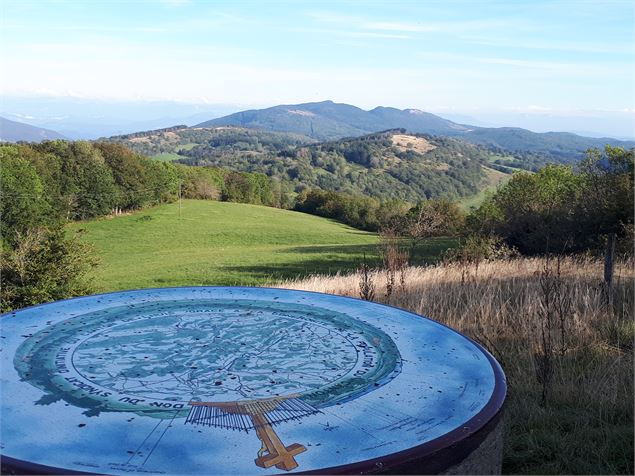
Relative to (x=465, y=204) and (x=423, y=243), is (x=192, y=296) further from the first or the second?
(x=465, y=204)

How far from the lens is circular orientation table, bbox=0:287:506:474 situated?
2.79m

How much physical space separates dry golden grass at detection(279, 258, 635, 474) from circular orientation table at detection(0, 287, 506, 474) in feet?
3.57

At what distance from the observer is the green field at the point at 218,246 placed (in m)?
27.1

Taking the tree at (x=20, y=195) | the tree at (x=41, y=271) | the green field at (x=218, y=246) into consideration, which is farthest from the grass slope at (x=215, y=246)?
the tree at (x=41, y=271)

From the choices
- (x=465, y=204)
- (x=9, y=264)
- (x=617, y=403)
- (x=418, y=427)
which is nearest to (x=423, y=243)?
(x=9, y=264)

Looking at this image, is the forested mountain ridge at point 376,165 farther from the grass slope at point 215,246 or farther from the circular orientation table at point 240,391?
the circular orientation table at point 240,391

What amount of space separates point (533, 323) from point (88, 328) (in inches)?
216

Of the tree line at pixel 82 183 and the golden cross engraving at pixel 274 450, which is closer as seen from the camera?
the golden cross engraving at pixel 274 450

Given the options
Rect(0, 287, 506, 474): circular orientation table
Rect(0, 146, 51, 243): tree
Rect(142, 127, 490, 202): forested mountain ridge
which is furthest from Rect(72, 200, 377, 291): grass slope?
Rect(142, 127, 490, 202): forested mountain ridge

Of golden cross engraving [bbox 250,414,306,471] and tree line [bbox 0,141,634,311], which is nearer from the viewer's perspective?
golden cross engraving [bbox 250,414,306,471]

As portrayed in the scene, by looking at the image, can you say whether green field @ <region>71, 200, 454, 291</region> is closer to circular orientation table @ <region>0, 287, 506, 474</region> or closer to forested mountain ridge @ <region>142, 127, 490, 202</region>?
circular orientation table @ <region>0, 287, 506, 474</region>

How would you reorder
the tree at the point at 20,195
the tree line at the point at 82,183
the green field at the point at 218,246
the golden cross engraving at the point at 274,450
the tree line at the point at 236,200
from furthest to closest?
1. the tree line at the point at 82,183
2. the tree at the point at 20,195
3. the green field at the point at 218,246
4. the tree line at the point at 236,200
5. the golden cross engraving at the point at 274,450

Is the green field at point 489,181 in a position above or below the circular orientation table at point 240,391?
below

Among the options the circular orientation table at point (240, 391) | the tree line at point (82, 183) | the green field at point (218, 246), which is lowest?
the green field at point (218, 246)
